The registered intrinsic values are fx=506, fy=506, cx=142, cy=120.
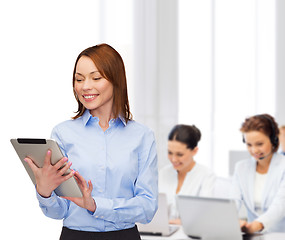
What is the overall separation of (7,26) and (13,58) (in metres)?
0.20

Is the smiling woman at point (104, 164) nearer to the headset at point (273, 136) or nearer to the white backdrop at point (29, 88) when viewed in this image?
the white backdrop at point (29, 88)

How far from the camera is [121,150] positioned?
1.58m

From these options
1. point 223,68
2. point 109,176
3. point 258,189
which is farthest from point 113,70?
point 223,68

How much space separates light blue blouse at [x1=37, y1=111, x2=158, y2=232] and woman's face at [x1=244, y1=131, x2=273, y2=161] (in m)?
2.03

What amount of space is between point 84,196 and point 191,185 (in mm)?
2285

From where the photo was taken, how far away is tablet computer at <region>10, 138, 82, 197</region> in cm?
141

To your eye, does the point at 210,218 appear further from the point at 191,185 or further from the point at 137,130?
the point at 137,130

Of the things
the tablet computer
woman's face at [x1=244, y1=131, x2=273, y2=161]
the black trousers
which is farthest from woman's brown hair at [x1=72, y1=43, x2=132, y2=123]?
woman's face at [x1=244, y1=131, x2=273, y2=161]

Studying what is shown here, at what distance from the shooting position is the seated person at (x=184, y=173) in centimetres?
367

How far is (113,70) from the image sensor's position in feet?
5.21

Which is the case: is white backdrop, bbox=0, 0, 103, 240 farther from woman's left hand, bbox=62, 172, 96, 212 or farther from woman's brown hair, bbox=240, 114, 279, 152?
woman's left hand, bbox=62, 172, 96, 212

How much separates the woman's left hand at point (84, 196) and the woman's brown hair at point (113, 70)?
0.88 ft

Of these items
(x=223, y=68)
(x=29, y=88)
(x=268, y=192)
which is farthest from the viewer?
(x=223, y=68)

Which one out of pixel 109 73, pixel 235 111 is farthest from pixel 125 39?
pixel 109 73
